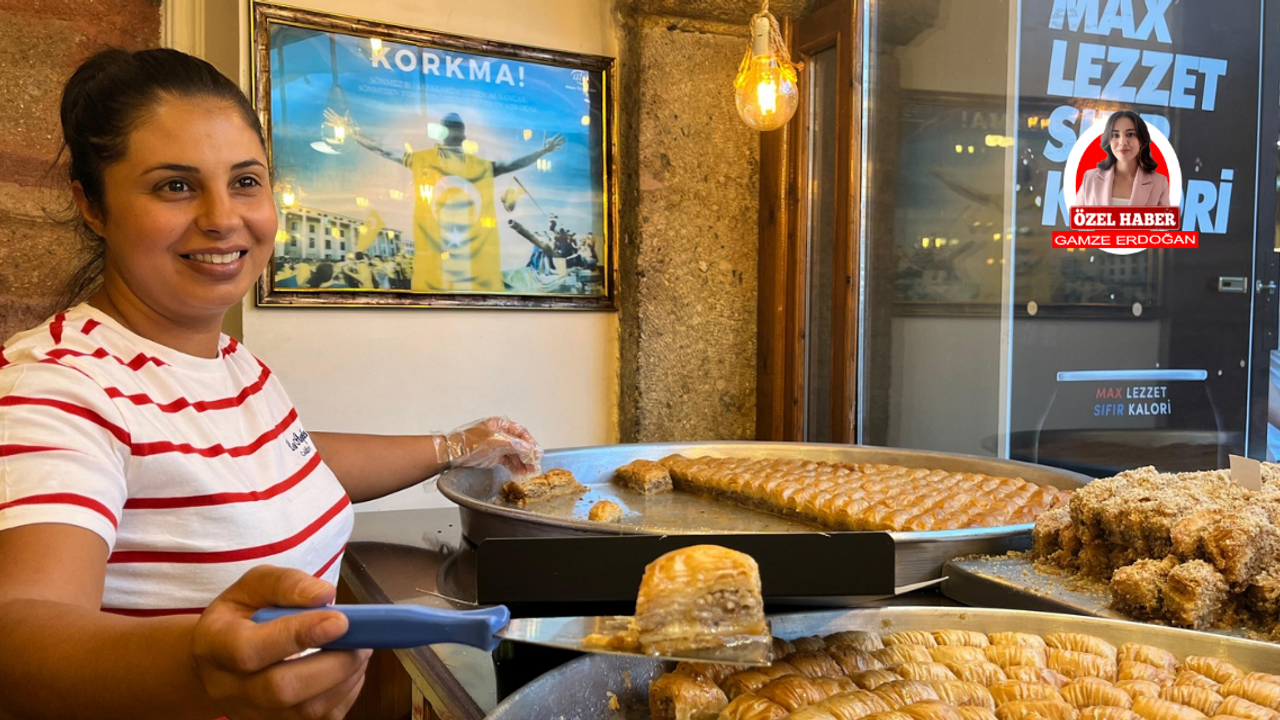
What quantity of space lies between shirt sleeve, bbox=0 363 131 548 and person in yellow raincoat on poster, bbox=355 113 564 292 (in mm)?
2646

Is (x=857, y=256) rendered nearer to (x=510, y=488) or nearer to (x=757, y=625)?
(x=510, y=488)

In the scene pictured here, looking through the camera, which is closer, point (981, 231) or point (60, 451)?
point (60, 451)

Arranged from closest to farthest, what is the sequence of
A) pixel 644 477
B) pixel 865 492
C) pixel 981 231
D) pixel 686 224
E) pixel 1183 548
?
pixel 1183 548 → pixel 865 492 → pixel 644 477 → pixel 981 231 → pixel 686 224

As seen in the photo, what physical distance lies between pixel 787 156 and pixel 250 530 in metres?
3.34

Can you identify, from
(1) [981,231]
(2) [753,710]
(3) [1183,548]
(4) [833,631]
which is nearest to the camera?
(2) [753,710]

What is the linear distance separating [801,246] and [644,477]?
1.85 metres

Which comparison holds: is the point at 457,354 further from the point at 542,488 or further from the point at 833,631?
the point at 833,631

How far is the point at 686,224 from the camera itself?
4281 mm

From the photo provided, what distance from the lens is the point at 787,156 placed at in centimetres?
417

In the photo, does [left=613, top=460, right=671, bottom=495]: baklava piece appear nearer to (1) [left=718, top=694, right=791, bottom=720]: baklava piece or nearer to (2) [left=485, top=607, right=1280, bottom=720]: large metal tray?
(2) [left=485, top=607, right=1280, bottom=720]: large metal tray

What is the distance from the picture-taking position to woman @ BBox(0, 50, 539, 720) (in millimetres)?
852

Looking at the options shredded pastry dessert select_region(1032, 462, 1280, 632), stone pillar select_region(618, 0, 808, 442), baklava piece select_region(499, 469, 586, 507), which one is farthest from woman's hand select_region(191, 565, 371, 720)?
stone pillar select_region(618, 0, 808, 442)

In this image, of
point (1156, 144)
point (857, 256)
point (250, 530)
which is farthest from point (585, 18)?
point (250, 530)

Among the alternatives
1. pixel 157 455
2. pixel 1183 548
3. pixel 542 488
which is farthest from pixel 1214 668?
pixel 542 488
